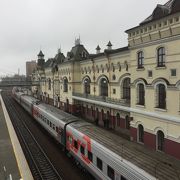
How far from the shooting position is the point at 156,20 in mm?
17969

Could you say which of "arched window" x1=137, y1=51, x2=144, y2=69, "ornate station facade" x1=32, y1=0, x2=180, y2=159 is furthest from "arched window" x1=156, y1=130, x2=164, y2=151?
"arched window" x1=137, y1=51, x2=144, y2=69

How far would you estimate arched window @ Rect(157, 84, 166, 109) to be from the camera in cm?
1845

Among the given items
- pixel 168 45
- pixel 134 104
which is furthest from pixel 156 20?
pixel 134 104

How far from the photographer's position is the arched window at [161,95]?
18453 millimetres

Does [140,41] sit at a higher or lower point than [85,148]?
higher

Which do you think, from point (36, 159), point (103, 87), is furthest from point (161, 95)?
point (103, 87)

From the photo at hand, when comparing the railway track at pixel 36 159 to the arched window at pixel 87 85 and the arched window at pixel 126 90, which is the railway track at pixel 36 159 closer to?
the arched window at pixel 126 90

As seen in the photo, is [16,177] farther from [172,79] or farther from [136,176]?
[172,79]

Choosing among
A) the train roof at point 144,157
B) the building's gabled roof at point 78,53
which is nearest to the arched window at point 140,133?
the train roof at point 144,157

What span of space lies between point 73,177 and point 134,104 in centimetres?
899

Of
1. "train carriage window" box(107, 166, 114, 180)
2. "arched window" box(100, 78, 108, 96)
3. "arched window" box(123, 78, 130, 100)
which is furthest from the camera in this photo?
"arched window" box(100, 78, 108, 96)

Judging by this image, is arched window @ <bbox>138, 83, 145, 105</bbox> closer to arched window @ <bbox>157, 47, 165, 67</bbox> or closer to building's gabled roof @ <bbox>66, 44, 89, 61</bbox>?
arched window @ <bbox>157, 47, 165, 67</bbox>

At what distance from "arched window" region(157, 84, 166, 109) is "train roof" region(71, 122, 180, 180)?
584 centimetres

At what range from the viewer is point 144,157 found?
37.2 ft
